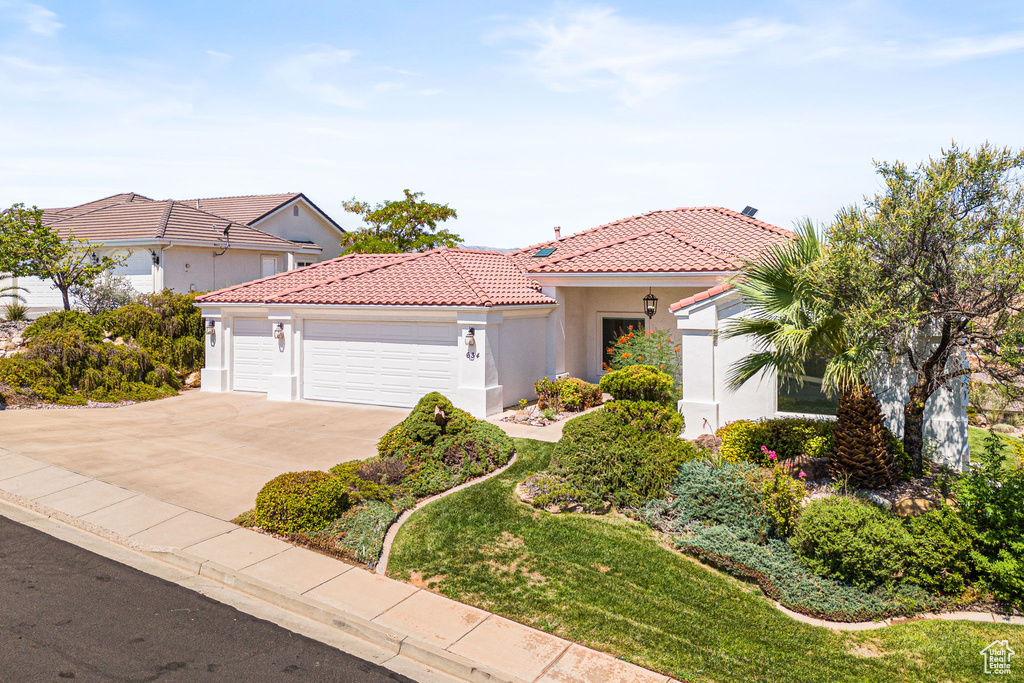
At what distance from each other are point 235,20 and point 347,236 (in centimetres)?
2285

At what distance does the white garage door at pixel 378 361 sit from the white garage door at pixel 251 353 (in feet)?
5.37

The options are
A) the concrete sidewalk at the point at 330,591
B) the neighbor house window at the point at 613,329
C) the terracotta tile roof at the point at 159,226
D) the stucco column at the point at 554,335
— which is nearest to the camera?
the concrete sidewalk at the point at 330,591

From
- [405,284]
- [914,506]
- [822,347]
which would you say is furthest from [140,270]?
[914,506]

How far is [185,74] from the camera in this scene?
16.7 meters

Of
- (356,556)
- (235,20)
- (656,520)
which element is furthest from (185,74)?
(656,520)

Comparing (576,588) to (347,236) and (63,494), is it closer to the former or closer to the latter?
(63,494)

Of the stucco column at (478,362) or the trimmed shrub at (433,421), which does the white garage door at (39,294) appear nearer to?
the stucco column at (478,362)

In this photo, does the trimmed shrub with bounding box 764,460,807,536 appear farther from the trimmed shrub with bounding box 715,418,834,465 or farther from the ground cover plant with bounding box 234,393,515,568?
the ground cover plant with bounding box 234,393,515,568

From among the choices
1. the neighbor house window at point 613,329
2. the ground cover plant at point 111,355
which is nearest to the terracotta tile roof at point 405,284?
the ground cover plant at point 111,355

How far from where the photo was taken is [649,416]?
1332 cm

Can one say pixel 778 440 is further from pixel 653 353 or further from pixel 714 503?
pixel 653 353

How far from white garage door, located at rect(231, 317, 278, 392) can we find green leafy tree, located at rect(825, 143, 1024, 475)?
15.7m

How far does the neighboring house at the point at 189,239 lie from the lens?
25656 mm

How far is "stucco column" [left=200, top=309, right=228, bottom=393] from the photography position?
20344 mm
